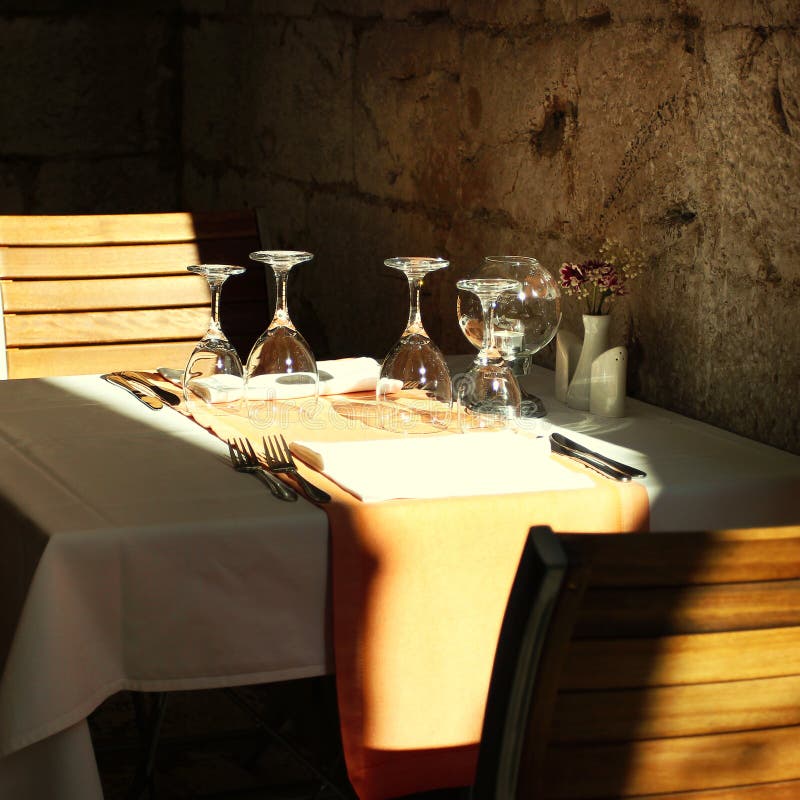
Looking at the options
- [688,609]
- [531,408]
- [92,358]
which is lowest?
[92,358]

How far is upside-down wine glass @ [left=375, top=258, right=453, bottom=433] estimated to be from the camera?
1.82 metres

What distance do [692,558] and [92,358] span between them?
6.53ft

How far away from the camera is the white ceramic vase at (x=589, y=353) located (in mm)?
2021

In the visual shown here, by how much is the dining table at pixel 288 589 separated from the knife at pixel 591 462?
0.02 metres

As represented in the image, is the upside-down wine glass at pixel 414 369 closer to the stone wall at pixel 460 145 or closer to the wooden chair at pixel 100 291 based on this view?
the stone wall at pixel 460 145

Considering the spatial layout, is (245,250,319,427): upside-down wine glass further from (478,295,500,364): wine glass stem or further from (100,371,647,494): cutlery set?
(478,295,500,364): wine glass stem

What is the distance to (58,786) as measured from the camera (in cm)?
132

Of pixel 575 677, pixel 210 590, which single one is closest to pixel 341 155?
pixel 210 590

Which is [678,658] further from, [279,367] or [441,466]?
[279,367]

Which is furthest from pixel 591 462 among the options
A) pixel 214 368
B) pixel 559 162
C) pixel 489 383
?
pixel 559 162

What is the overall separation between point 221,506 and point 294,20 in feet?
8.61

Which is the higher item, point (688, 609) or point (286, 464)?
point (688, 609)

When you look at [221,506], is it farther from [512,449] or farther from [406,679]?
[512,449]

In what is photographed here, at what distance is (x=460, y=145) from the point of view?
289 cm
